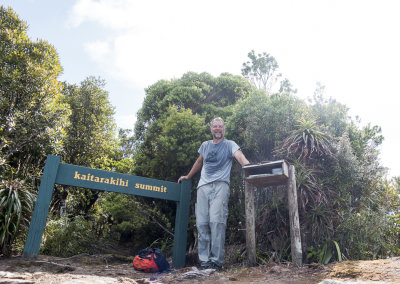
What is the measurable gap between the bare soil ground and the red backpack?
0.12 m

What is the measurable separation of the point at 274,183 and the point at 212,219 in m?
1.11

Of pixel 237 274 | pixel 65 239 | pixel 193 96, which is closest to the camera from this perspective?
pixel 237 274

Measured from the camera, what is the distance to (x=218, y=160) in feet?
16.7

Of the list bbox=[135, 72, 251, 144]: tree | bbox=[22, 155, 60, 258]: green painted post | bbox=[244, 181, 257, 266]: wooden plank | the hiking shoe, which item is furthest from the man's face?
bbox=[22, 155, 60, 258]: green painted post

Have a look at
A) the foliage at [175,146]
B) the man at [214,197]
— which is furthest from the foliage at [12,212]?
the man at [214,197]

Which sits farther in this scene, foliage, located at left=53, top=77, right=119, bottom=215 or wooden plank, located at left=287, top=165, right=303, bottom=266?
foliage, located at left=53, top=77, right=119, bottom=215

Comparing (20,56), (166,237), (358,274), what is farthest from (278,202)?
(20,56)

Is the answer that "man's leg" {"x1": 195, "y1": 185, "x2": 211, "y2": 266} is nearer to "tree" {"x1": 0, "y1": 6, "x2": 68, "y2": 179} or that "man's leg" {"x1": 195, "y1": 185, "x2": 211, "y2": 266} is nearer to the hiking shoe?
the hiking shoe

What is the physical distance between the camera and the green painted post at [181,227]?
5.40 meters

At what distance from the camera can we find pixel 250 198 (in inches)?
187

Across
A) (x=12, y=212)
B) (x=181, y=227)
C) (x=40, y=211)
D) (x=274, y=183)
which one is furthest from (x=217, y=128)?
(x=12, y=212)

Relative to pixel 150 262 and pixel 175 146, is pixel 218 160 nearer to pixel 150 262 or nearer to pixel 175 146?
pixel 175 146

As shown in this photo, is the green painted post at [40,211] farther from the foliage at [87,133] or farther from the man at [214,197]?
the foliage at [87,133]

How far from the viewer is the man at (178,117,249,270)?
183 inches
